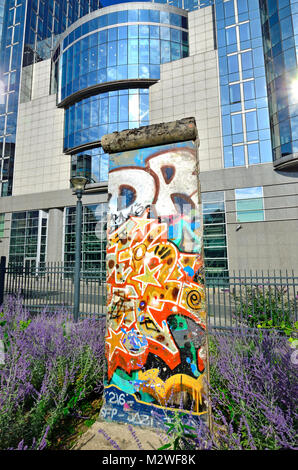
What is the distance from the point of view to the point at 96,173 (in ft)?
95.1

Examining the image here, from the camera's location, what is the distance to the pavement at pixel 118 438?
8.02ft

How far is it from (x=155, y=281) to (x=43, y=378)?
6.75ft

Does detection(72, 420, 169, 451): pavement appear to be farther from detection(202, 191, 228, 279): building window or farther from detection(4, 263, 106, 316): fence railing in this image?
detection(202, 191, 228, 279): building window

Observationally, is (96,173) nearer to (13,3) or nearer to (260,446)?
(260,446)

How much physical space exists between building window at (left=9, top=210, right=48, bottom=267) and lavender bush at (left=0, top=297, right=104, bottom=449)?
28.4 metres

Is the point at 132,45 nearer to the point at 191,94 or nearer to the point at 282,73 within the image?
the point at 191,94

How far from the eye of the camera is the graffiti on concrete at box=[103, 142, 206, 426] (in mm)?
2816

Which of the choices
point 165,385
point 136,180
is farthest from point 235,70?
point 165,385

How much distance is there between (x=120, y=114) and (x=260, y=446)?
99.6 ft

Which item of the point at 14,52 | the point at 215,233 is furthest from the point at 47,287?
the point at 14,52

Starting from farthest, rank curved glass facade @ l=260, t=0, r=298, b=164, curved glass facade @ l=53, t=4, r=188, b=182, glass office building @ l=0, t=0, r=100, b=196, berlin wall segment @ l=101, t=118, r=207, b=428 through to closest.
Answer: glass office building @ l=0, t=0, r=100, b=196 < curved glass facade @ l=53, t=4, r=188, b=182 < curved glass facade @ l=260, t=0, r=298, b=164 < berlin wall segment @ l=101, t=118, r=207, b=428

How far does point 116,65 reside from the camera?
90.9 ft

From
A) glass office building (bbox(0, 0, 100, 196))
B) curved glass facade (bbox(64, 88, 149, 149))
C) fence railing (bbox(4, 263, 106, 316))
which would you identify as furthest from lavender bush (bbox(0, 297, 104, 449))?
glass office building (bbox(0, 0, 100, 196))

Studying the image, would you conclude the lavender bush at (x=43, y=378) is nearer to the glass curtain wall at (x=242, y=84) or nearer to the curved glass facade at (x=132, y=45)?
the glass curtain wall at (x=242, y=84)
